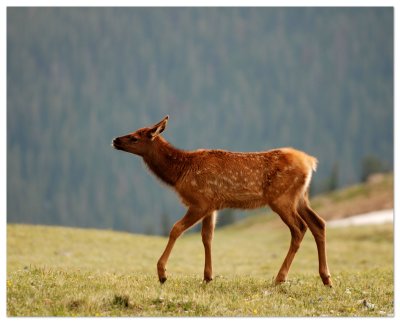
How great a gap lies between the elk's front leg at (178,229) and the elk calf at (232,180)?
20 mm

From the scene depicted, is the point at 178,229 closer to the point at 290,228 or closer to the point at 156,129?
the point at 156,129

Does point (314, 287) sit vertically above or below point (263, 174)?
below

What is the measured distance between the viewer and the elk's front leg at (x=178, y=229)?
12828 mm

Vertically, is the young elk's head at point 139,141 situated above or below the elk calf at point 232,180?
above

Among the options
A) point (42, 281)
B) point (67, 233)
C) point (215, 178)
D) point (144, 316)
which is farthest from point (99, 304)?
point (67, 233)

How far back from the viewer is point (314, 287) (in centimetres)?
1359

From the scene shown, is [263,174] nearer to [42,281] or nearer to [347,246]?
[42,281]

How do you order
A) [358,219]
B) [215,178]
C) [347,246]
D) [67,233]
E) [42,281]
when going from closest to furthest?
1. [42,281]
2. [215,178]
3. [67,233]
4. [347,246]
5. [358,219]

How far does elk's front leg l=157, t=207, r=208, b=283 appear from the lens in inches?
505

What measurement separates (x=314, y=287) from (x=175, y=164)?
3859 millimetres

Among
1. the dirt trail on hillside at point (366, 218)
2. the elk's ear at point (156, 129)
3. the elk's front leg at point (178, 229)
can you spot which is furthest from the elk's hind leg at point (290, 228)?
the dirt trail on hillside at point (366, 218)

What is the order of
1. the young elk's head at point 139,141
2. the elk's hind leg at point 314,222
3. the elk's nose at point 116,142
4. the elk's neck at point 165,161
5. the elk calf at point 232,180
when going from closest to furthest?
the elk calf at point 232,180 → the elk's nose at point 116,142 → the young elk's head at point 139,141 → the elk's neck at point 165,161 → the elk's hind leg at point 314,222

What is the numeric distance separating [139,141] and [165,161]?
0.70m

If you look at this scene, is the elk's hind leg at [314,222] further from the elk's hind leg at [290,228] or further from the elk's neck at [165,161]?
the elk's neck at [165,161]
